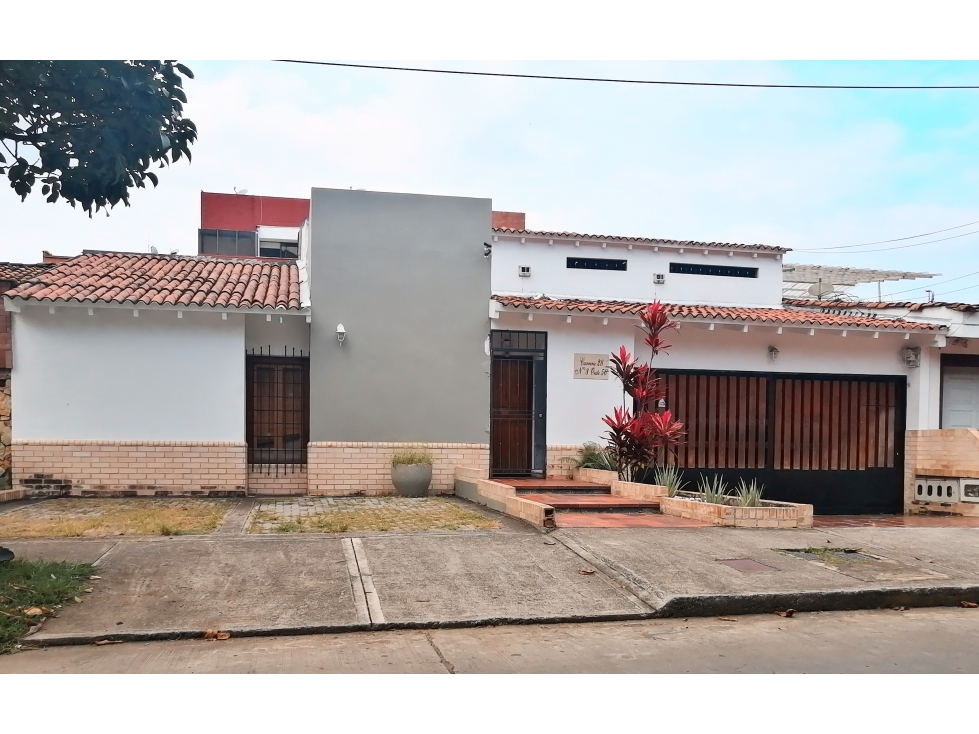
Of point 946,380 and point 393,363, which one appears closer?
point 393,363

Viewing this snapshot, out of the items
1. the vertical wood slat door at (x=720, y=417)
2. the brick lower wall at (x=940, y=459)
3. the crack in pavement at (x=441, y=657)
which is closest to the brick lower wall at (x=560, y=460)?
the vertical wood slat door at (x=720, y=417)

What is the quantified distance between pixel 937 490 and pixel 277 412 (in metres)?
11.8

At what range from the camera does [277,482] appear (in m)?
13.1

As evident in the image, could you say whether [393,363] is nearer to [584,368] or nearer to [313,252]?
[313,252]

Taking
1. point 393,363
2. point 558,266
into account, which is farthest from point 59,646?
point 558,266

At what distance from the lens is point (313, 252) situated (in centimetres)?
1309

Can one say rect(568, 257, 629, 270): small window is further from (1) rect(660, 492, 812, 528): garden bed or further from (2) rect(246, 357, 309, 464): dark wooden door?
(1) rect(660, 492, 812, 528): garden bed

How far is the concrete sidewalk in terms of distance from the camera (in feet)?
20.4

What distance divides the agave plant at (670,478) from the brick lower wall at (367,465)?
113 inches

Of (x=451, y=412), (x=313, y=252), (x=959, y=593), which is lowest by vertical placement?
(x=959, y=593)

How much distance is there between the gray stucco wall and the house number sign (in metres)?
1.58

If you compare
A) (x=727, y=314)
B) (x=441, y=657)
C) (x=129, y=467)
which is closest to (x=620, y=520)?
(x=727, y=314)

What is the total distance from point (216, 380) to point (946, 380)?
43.5 feet

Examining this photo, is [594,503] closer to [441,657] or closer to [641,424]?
[641,424]
